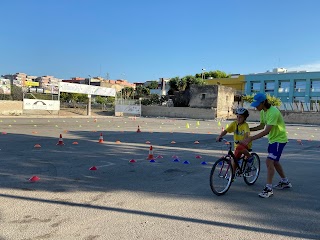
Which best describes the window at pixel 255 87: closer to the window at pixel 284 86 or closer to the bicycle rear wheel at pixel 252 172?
the window at pixel 284 86

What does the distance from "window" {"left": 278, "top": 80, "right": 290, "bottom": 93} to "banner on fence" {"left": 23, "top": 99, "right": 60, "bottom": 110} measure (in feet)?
145

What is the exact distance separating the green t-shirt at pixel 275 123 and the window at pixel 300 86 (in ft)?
199

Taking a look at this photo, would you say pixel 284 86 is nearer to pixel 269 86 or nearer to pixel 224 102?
pixel 269 86

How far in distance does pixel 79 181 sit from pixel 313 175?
5.23m

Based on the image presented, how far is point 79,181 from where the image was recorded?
611cm

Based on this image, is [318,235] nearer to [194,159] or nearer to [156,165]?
[156,165]

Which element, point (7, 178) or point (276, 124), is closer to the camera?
point (276, 124)

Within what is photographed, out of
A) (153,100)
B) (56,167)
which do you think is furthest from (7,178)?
(153,100)

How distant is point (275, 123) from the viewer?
A: 17.4 ft

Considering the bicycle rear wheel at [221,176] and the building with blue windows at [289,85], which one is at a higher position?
the building with blue windows at [289,85]

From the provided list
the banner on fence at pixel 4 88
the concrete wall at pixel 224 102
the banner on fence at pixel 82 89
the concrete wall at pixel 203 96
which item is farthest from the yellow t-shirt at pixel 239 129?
the concrete wall at pixel 203 96

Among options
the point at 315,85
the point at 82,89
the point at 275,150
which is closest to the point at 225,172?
the point at 275,150

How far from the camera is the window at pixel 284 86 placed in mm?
62438

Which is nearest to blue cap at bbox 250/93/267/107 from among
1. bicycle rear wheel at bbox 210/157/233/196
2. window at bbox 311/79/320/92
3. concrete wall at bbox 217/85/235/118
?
bicycle rear wheel at bbox 210/157/233/196
